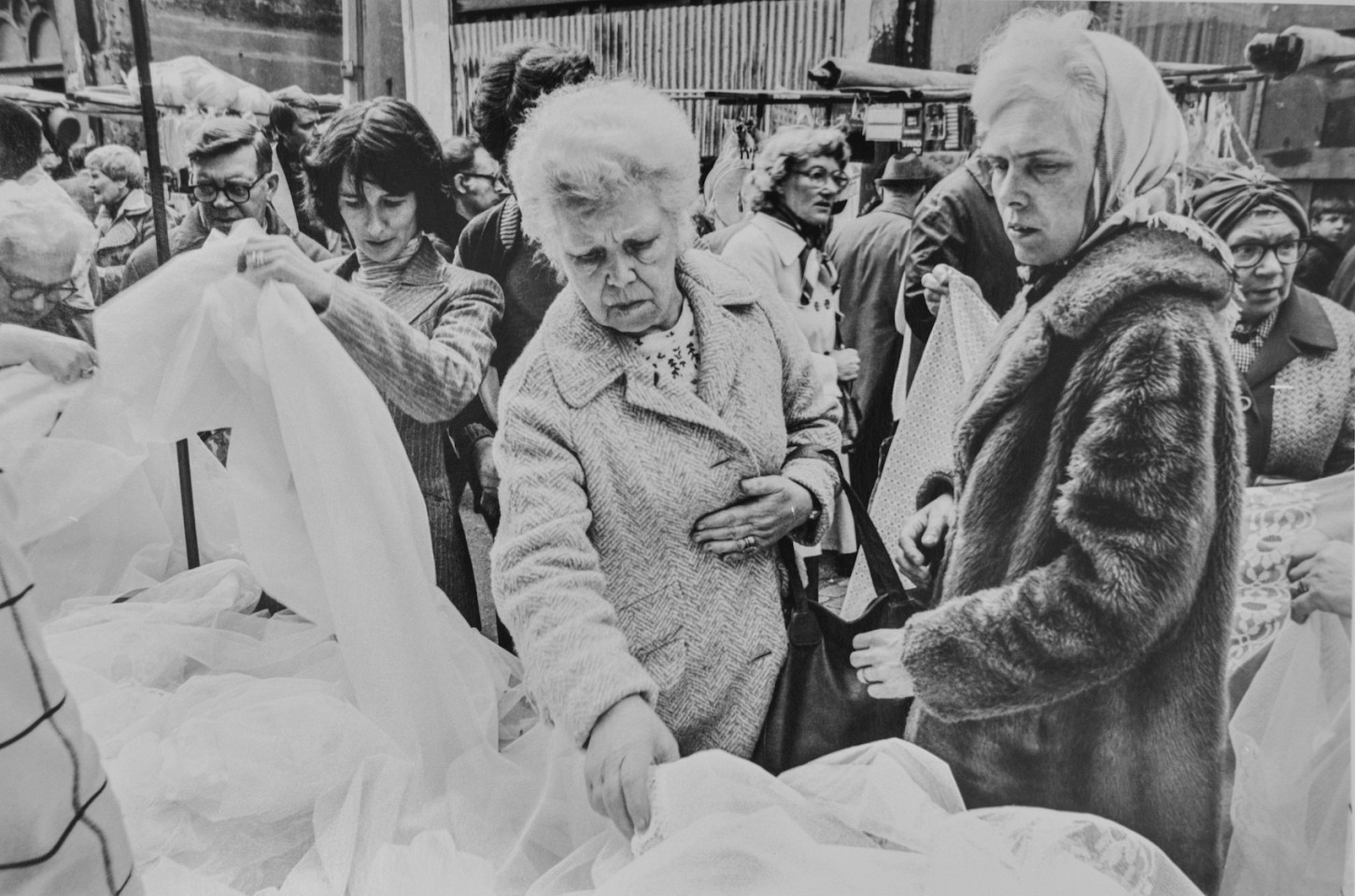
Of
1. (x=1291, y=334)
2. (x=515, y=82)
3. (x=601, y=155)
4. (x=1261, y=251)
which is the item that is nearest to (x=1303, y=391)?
(x=1291, y=334)

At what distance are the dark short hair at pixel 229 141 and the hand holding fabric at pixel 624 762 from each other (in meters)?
1.20

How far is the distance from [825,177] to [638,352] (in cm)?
45

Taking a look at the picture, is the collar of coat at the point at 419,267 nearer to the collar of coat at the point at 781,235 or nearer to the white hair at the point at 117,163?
the white hair at the point at 117,163

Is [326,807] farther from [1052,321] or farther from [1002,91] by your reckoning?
[1002,91]

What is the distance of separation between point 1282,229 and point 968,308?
51 centimetres

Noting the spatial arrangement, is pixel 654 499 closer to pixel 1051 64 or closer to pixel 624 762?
pixel 624 762

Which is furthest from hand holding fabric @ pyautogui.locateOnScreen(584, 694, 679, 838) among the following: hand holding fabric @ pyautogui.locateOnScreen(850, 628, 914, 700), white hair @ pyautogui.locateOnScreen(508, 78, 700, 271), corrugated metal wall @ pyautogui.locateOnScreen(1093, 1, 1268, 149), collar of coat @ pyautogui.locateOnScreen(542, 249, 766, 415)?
corrugated metal wall @ pyautogui.locateOnScreen(1093, 1, 1268, 149)

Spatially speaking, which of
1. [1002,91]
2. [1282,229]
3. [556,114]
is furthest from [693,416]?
[1282,229]

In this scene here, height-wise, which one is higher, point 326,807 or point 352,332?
point 352,332

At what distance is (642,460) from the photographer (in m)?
1.58

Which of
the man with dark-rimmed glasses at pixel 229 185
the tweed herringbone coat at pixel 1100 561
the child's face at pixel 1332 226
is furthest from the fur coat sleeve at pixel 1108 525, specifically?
the man with dark-rimmed glasses at pixel 229 185

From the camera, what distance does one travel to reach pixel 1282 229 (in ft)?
4.89

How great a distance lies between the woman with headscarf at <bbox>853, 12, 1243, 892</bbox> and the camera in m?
1.47

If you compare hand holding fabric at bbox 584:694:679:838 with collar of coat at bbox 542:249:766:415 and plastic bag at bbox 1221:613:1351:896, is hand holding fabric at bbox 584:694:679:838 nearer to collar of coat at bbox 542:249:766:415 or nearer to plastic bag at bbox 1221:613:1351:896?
collar of coat at bbox 542:249:766:415
